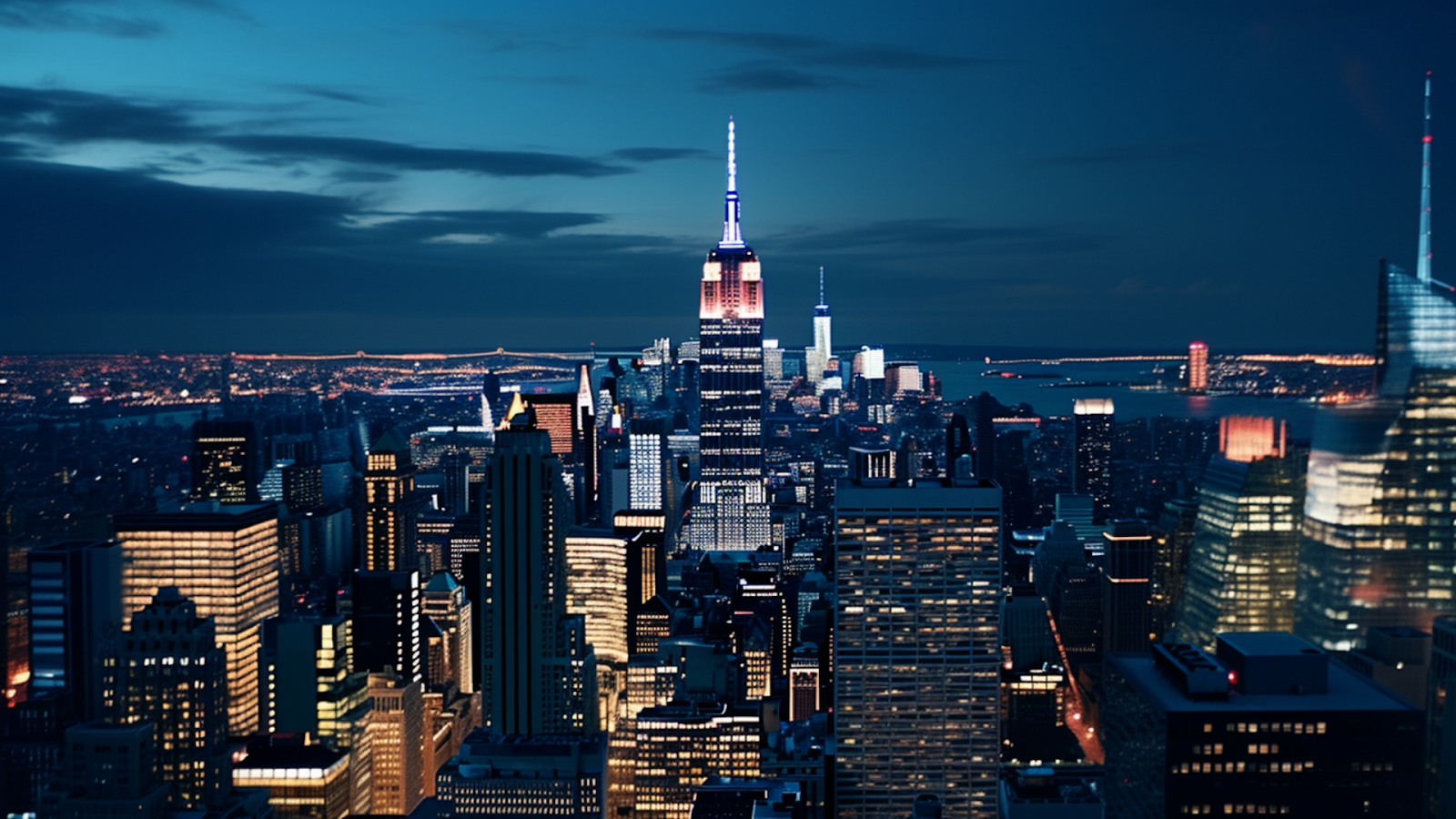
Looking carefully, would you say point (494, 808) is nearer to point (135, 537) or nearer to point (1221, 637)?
point (135, 537)

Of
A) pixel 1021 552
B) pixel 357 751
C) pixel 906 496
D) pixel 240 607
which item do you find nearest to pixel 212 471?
pixel 240 607

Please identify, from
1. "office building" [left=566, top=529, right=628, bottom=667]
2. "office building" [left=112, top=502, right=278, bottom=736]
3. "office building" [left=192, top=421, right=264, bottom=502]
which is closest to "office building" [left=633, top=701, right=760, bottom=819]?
"office building" [left=112, top=502, right=278, bottom=736]

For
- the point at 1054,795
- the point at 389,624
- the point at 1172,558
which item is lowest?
the point at 389,624

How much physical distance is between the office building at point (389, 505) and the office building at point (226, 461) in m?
6.02

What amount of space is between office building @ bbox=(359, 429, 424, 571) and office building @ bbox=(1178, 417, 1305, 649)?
20140mm

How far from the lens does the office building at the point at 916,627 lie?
77.6 feet

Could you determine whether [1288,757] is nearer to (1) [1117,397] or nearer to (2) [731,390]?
(1) [1117,397]

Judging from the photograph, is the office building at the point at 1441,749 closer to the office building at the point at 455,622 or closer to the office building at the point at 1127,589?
the office building at the point at 1127,589

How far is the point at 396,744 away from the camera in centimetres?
2305

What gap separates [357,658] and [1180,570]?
13.8 meters

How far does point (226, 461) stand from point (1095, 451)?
50.6 ft

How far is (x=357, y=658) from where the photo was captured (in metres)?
25.8

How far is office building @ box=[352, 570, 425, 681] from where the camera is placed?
1033 inches

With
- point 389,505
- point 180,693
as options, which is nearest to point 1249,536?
point 180,693
